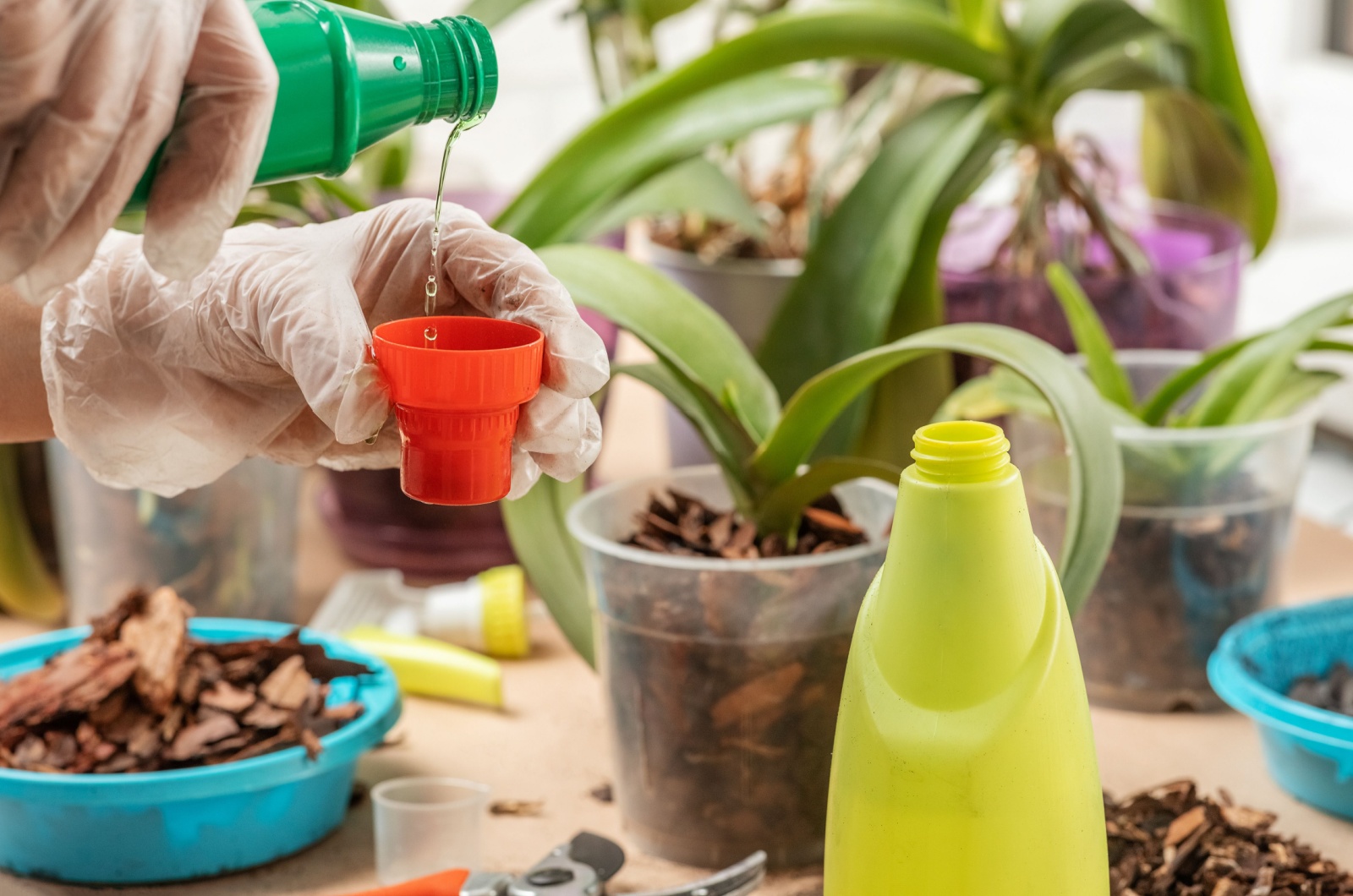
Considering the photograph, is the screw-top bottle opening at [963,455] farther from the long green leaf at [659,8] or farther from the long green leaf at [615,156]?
the long green leaf at [659,8]

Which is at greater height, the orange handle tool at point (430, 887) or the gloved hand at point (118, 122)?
the gloved hand at point (118, 122)

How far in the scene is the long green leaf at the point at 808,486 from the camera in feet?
2.32

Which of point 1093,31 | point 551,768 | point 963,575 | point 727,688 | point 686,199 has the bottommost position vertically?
point 551,768

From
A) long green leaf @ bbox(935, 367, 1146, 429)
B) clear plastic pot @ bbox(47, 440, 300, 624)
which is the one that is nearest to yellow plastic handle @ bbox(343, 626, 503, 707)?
clear plastic pot @ bbox(47, 440, 300, 624)

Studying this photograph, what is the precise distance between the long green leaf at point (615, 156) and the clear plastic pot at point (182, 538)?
0.25 meters

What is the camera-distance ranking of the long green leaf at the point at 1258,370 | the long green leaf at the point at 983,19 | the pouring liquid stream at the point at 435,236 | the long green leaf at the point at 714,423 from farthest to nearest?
the long green leaf at the point at 983,19 < the long green leaf at the point at 1258,370 < the long green leaf at the point at 714,423 < the pouring liquid stream at the point at 435,236

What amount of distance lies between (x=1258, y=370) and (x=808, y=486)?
341mm

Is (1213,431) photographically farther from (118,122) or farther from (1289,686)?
(118,122)

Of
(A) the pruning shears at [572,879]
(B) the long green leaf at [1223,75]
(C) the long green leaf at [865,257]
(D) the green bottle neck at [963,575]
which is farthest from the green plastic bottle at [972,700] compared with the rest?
(B) the long green leaf at [1223,75]

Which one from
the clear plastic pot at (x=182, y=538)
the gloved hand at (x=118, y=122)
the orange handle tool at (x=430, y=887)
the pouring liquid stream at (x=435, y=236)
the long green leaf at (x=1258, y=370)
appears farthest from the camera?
the clear plastic pot at (x=182, y=538)

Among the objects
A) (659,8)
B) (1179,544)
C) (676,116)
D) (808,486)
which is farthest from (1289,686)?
(659,8)

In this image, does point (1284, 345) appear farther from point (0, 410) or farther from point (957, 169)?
point (0, 410)

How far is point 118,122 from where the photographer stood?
0.41 metres

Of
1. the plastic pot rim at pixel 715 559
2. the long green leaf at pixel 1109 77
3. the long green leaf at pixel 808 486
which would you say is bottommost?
the plastic pot rim at pixel 715 559
